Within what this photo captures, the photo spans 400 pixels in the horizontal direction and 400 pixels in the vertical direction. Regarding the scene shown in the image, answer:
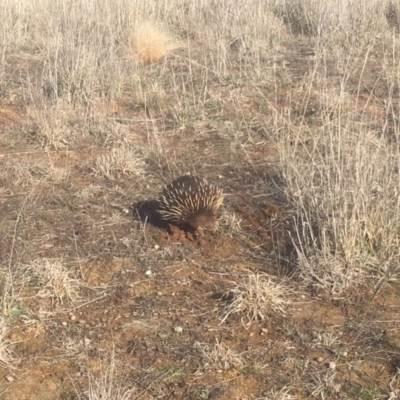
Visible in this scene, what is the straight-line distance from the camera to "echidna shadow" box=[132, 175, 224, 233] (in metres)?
3.76

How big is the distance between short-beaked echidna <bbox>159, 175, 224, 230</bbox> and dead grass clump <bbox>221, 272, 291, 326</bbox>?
0.82 metres

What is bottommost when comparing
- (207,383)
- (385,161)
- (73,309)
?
(73,309)

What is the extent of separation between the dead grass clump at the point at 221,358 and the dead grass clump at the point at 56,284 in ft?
2.79

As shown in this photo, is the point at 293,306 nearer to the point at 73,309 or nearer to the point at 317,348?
the point at 317,348

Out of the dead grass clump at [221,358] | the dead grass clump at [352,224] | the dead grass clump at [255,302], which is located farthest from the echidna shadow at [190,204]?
the dead grass clump at [221,358]

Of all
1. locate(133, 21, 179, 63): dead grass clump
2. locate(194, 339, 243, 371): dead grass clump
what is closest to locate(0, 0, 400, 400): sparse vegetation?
locate(194, 339, 243, 371): dead grass clump

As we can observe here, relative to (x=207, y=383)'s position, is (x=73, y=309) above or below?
below

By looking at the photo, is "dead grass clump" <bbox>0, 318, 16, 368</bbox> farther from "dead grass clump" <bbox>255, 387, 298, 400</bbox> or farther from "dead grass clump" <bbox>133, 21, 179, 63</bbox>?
"dead grass clump" <bbox>133, 21, 179, 63</bbox>

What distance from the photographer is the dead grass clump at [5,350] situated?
2.71 metres

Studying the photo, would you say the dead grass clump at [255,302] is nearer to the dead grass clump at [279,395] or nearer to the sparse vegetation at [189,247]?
the sparse vegetation at [189,247]

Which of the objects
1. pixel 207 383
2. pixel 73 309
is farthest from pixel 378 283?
pixel 73 309

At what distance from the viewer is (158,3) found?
28.2ft

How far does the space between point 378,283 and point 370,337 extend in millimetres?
418

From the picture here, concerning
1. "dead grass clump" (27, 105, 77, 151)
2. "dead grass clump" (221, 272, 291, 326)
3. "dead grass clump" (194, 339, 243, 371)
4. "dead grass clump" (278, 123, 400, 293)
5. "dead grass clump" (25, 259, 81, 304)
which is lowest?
"dead grass clump" (27, 105, 77, 151)
